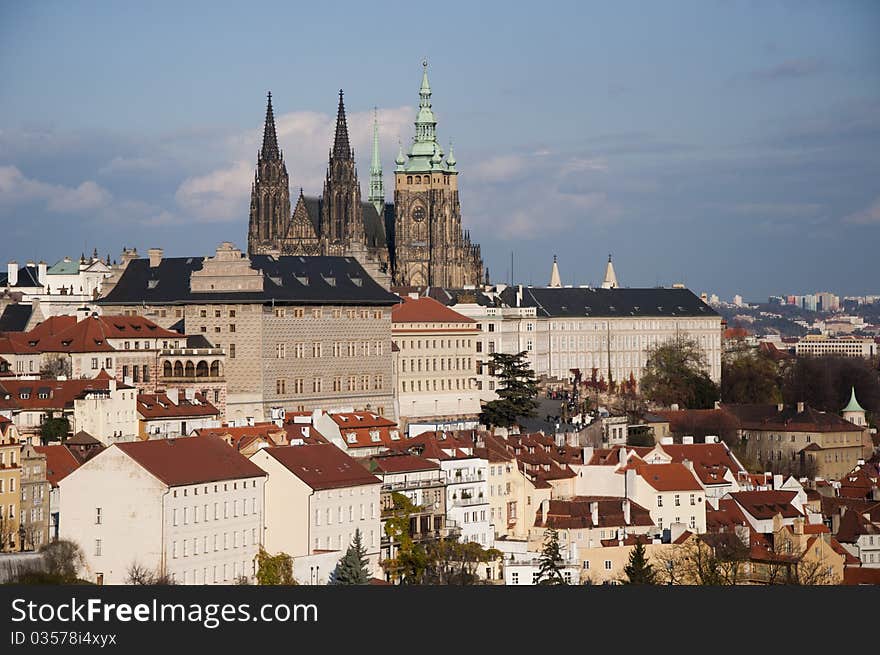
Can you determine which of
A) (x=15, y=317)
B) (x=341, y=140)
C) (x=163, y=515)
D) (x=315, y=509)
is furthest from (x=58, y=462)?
(x=341, y=140)

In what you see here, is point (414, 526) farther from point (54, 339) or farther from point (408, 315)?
point (408, 315)

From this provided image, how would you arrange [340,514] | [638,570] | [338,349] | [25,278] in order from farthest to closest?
[25,278] → [338,349] → [340,514] → [638,570]

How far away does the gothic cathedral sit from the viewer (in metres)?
156

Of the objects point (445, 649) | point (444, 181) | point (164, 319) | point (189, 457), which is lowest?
point (445, 649)

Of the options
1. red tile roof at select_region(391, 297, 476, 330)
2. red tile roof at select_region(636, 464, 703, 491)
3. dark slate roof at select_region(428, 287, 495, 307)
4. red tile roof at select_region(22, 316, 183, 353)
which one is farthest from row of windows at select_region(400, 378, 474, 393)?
red tile roof at select_region(636, 464, 703, 491)

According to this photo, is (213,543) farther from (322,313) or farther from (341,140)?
(341,140)

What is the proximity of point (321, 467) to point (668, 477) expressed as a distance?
44.7ft

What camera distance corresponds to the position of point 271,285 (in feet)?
366

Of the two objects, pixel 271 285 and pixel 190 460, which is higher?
pixel 271 285

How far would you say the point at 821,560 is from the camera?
76875 mm

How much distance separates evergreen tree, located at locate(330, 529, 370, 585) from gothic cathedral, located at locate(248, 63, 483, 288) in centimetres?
7914

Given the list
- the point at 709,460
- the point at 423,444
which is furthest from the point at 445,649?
the point at 709,460

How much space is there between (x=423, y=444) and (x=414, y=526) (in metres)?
8.65

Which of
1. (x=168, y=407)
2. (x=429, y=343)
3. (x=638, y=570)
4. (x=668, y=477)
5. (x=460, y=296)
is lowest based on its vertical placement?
(x=638, y=570)
